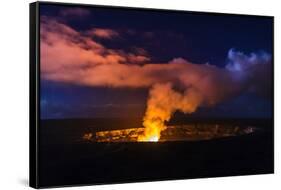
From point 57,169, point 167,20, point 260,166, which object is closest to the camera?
point 57,169

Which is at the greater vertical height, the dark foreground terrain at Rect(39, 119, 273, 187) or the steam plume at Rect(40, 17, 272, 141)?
the steam plume at Rect(40, 17, 272, 141)

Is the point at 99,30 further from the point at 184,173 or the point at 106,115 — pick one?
the point at 184,173

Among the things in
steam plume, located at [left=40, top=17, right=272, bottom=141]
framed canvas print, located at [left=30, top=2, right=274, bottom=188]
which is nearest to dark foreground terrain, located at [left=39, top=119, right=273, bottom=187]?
framed canvas print, located at [left=30, top=2, right=274, bottom=188]

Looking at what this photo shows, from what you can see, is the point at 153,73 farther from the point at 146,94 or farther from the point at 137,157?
the point at 137,157

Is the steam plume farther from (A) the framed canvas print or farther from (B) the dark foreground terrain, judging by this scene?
A: (B) the dark foreground terrain

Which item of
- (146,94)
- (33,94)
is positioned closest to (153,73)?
(146,94)

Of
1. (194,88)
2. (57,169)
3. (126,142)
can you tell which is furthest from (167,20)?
(57,169)

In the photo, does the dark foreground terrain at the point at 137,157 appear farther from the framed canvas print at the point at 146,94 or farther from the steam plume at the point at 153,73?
the steam plume at the point at 153,73
